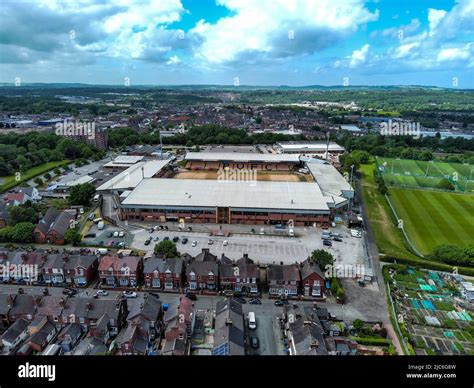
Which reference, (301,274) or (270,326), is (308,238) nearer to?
(301,274)

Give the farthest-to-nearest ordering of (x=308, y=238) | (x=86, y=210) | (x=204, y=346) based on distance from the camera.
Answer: (x=86, y=210) < (x=308, y=238) < (x=204, y=346)

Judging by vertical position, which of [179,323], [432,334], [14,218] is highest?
[14,218]

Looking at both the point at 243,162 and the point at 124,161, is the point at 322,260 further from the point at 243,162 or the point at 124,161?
the point at 124,161

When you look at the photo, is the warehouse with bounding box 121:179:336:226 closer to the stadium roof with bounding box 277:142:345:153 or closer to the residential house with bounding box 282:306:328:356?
the residential house with bounding box 282:306:328:356

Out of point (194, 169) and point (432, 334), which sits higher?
point (194, 169)

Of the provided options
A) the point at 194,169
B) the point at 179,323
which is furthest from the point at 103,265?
the point at 194,169

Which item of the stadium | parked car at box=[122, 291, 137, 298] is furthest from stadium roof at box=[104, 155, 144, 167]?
parked car at box=[122, 291, 137, 298]

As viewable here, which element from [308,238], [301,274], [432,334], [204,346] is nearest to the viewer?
[204,346]
